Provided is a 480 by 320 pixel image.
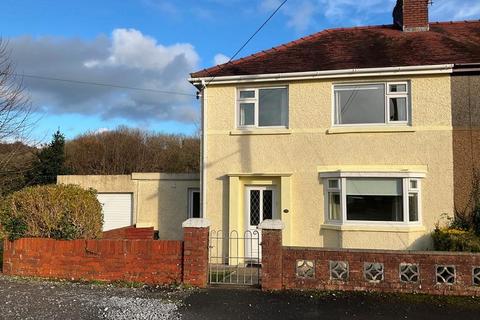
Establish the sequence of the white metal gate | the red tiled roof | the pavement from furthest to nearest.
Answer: the red tiled roof
the white metal gate
the pavement

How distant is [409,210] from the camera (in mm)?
11219

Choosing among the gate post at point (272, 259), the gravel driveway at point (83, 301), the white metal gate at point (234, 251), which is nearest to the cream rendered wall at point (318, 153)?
A: the white metal gate at point (234, 251)

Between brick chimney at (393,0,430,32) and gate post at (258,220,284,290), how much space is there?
9.14 m

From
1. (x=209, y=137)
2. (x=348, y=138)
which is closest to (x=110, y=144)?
(x=209, y=137)

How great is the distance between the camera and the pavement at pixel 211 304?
672 cm

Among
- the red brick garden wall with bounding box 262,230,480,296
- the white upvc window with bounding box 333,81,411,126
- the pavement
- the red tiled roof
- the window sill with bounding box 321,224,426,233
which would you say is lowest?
the pavement

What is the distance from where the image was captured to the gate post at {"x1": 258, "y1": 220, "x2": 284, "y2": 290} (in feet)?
26.3

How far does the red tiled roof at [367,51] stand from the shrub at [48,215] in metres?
5.21

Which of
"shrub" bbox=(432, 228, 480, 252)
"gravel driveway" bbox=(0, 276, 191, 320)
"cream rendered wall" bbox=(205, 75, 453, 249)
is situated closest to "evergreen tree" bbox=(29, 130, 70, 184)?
"cream rendered wall" bbox=(205, 75, 453, 249)

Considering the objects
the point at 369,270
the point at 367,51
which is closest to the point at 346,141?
the point at 367,51

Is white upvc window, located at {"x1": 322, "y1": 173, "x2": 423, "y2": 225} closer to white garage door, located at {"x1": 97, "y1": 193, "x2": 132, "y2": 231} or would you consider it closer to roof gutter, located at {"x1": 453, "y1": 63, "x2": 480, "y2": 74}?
roof gutter, located at {"x1": 453, "y1": 63, "x2": 480, "y2": 74}

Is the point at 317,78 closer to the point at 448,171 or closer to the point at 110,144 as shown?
the point at 448,171

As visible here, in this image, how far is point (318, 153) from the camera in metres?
11.9

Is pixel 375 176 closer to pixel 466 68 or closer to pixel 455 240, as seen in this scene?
pixel 455 240
